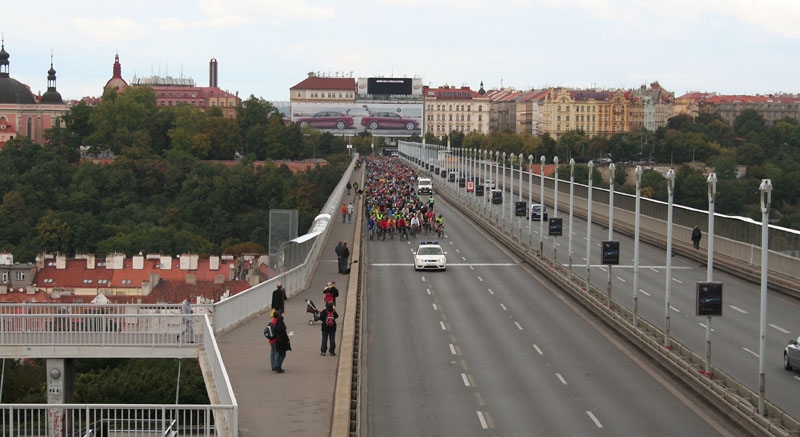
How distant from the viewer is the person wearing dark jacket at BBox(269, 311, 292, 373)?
23869 mm

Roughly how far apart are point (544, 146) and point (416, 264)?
14126 centimetres

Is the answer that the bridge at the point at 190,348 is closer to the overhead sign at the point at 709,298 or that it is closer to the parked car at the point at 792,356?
the overhead sign at the point at 709,298

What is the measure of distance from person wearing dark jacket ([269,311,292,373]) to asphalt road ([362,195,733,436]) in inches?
74.7

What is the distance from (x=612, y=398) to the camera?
23688 mm

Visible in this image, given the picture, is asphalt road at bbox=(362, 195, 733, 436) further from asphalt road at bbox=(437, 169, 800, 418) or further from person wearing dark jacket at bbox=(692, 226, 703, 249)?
person wearing dark jacket at bbox=(692, 226, 703, 249)

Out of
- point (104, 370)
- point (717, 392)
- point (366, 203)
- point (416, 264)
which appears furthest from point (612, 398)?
point (366, 203)

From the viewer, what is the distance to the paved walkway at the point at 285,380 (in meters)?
19.9

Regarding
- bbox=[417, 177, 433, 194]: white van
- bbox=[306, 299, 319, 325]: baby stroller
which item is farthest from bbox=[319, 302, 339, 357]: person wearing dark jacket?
bbox=[417, 177, 433, 194]: white van

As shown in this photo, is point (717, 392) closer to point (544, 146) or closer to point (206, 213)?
point (206, 213)

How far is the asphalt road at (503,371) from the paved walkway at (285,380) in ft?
3.34

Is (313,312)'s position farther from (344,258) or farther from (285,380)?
(344,258)

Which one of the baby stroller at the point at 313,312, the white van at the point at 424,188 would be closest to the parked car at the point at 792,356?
the baby stroller at the point at 313,312

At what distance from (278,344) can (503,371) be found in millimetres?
5357

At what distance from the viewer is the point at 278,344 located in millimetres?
23891
